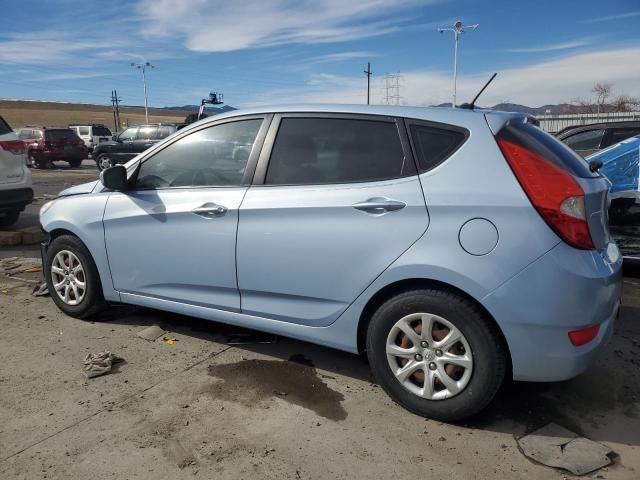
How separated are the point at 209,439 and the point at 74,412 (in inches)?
33.8

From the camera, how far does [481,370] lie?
2697 millimetres

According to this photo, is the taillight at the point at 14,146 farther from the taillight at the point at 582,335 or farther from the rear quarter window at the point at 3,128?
the taillight at the point at 582,335

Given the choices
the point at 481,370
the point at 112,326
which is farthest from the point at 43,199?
the point at 481,370

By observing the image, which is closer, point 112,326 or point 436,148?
point 436,148

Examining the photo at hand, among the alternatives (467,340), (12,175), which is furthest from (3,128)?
(467,340)

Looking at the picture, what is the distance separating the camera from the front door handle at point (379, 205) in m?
2.86

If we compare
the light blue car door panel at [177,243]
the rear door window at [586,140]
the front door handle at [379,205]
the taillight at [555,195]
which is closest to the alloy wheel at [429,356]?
the front door handle at [379,205]

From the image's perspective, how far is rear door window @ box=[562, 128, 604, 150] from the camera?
25.4ft

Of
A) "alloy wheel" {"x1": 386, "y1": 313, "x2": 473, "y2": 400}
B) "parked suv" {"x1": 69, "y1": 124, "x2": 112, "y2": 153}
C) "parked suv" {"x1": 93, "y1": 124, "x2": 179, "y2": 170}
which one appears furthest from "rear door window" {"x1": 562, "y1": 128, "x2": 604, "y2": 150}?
"parked suv" {"x1": 69, "y1": 124, "x2": 112, "y2": 153}

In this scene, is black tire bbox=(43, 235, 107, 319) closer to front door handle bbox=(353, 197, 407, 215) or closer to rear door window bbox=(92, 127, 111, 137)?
front door handle bbox=(353, 197, 407, 215)

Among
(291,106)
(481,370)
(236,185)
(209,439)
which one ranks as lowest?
(209,439)

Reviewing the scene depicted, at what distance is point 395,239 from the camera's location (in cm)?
285

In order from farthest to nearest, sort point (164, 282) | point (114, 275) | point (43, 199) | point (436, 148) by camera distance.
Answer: point (43, 199) → point (114, 275) → point (164, 282) → point (436, 148)

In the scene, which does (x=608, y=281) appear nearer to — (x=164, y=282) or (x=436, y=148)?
(x=436, y=148)
